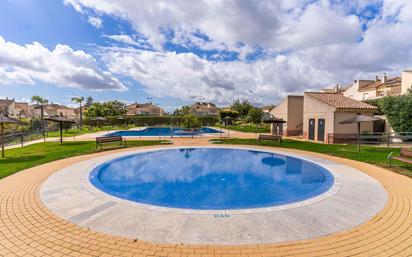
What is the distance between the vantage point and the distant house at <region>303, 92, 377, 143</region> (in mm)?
20578

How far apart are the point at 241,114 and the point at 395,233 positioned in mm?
47694

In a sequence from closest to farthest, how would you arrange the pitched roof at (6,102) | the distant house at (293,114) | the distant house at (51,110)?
the distant house at (293,114), the pitched roof at (6,102), the distant house at (51,110)

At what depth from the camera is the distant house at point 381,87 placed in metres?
31.0

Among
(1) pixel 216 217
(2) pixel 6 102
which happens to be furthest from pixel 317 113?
(2) pixel 6 102

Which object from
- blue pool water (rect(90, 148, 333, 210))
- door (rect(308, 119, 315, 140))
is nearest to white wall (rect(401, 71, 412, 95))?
door (rect(308, 119, 315, 140))

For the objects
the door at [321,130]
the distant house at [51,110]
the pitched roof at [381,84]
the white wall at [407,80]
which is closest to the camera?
the door at [321,130]

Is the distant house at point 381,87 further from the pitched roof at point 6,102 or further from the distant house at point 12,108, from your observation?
the pitched roof at point 6,102

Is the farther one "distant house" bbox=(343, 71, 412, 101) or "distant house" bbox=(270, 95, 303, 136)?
"distant house" bbox=(343, 71, 412, 101)

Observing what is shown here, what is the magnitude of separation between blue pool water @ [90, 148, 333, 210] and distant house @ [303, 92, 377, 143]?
8.99 m

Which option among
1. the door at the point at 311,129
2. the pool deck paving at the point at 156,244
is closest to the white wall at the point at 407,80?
the door at the point at 311,129

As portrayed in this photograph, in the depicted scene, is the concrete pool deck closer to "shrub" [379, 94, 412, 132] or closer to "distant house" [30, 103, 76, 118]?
"shrub" [379, 94, 412, 132]

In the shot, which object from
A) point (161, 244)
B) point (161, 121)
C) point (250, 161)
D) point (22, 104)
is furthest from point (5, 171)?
point (22, 104)

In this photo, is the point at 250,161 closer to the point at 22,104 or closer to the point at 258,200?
the point at 258,200

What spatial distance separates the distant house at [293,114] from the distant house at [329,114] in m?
2.74
